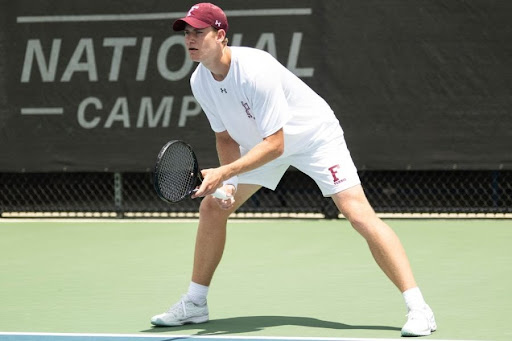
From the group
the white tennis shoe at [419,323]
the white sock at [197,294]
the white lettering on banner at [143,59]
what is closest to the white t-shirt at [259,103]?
the white sock at [197,294]

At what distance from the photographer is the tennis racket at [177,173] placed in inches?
186

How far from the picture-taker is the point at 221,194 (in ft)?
15.9

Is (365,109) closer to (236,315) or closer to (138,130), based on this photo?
(138,130)

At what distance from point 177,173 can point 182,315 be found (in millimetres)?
760

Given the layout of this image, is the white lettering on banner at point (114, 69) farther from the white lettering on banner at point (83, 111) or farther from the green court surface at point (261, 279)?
the green court surface at point (261, 279)

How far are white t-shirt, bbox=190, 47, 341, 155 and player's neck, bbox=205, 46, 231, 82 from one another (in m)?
0.02

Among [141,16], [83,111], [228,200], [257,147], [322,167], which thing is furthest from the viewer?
[83,111]

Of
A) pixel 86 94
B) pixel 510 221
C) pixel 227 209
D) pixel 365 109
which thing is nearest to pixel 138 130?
pixel 86 94

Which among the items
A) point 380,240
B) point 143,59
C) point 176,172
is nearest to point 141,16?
point 143,59

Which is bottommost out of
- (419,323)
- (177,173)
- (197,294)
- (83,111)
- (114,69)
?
(419,323)

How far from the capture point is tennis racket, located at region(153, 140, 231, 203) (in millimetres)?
4727

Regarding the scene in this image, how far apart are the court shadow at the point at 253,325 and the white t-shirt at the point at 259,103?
810mm

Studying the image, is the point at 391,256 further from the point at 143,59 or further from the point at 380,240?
the point at 143,59

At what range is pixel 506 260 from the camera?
23.6 ft
